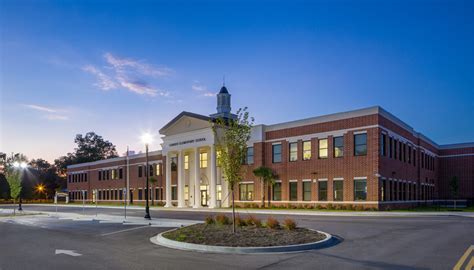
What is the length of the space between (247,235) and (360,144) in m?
24.1

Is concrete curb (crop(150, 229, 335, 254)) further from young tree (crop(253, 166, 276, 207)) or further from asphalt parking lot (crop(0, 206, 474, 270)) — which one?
young tree (crop(253, 166, 276, 207))

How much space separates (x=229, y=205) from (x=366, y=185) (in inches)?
669

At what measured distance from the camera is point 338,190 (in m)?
38.5

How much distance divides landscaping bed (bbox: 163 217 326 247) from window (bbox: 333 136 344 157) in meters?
21.8

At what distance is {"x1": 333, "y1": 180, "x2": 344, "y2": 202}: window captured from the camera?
126ft

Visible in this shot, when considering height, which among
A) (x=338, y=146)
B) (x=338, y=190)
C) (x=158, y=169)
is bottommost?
(x=338, y=190)

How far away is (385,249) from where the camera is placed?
13.3 metres

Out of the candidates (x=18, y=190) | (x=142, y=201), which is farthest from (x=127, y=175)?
(x=18, y=190)

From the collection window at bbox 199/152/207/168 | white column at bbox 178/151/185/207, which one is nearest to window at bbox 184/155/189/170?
white column at bbox 178/151/185/207

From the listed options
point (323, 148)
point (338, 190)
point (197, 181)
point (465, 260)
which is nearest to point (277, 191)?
point (323, 148)

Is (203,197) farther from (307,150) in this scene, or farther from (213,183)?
(307,150)

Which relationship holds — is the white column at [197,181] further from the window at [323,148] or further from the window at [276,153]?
the window at [323,148]

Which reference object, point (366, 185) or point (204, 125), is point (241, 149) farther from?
point (204, 125)

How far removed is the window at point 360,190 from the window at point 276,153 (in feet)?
30.5
